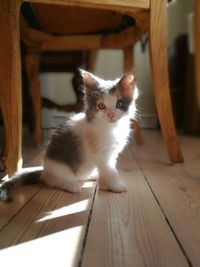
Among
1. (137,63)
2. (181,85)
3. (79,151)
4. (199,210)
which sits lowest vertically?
(199,210)

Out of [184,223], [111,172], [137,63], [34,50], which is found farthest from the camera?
[137,63]

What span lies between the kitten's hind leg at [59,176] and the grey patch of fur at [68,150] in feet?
0.05

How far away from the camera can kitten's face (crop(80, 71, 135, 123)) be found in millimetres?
974

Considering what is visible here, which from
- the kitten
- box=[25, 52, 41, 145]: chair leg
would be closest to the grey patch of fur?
the kitten

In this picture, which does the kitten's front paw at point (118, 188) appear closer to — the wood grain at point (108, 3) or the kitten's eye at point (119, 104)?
the kitten's eye at point (119, 104)

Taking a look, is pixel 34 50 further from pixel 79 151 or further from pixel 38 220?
pixel 38 220

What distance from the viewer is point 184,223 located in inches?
27.5

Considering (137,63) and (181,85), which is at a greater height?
(137,63)

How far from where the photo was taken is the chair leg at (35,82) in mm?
1774

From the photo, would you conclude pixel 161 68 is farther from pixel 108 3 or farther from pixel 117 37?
pixel 117 37

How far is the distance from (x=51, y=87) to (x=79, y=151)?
6.33 ft

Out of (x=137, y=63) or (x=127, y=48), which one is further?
(x=137, y=63)

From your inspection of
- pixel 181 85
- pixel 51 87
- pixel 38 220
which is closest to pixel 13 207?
pixel 38 220

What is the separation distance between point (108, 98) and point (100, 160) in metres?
0.19
